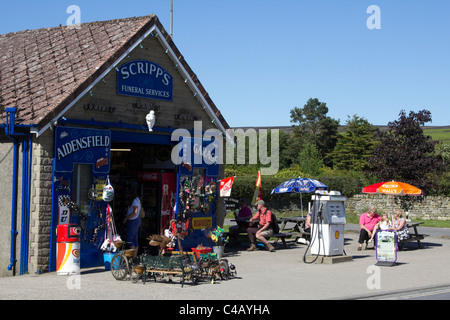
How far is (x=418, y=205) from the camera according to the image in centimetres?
3916

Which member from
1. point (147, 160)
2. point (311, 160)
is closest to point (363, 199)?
point (311, 160)

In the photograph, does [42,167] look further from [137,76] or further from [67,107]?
[137,76]

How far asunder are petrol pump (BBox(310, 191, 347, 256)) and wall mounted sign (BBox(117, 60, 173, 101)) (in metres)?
4.86

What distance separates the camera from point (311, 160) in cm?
5716

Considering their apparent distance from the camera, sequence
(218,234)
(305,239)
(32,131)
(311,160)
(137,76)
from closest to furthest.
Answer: (32,131) → (137,76) → (218,234) → (305,239) → (311,160)

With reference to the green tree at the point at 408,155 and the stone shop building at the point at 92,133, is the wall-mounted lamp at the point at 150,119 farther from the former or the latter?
the green tree at the point at 408,155

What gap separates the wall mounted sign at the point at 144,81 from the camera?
632 inches

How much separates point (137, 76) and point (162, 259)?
17.9ft

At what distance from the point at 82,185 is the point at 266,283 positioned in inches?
194

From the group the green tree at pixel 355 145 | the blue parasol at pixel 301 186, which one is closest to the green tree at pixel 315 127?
the green tree at pixel 355 145

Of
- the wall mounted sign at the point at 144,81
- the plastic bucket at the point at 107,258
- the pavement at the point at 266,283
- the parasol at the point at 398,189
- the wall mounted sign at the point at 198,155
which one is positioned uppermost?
the wall mounted sign at the point at 144,81

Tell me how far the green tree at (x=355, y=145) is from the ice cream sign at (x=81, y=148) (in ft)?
173

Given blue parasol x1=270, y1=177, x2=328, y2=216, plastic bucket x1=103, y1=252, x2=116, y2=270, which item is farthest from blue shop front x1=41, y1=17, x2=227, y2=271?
blue parasol x1=270, y1=177, x2=328, y2=216

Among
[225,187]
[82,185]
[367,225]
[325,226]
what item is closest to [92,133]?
[82,185]
